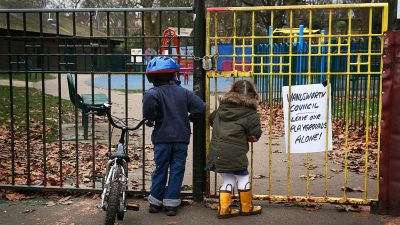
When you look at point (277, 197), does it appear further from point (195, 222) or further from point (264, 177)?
point (264, 177)

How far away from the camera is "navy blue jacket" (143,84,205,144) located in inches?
197

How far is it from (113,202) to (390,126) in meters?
2.66

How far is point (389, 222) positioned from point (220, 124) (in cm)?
185

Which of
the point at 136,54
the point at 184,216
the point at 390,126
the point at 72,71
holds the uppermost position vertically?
the point at 136,54

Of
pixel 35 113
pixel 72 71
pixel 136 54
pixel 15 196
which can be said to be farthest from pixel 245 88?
pixel 35 113

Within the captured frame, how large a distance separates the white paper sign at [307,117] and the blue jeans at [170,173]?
1114 millimetres

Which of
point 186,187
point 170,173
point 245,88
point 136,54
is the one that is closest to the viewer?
point 245,88

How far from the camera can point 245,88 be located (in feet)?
16.2

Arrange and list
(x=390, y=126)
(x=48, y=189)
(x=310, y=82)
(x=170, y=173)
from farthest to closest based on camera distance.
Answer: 1. (x=48, y=189)
2. (x=310, y=82)
3. (x=170, y=173)
4. (x=390, y=126)

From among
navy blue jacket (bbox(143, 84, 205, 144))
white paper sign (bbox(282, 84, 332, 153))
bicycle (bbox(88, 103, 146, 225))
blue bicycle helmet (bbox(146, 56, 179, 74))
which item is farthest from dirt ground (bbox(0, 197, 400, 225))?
blue bicycle helmet (bbox(146, 56, 179, 74))

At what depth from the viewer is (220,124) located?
16.2ft

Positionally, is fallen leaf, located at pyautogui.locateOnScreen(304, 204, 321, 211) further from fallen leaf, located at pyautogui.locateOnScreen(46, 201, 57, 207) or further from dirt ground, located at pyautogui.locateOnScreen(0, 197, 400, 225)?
fallen leaf, located at pyautogui.locateOnScreen(46, 201, 57, 207)

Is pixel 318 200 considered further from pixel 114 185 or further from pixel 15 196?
pixel 15 196

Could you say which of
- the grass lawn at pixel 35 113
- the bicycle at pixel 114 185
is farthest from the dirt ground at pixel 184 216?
the grass lawn at pixel 35 113
